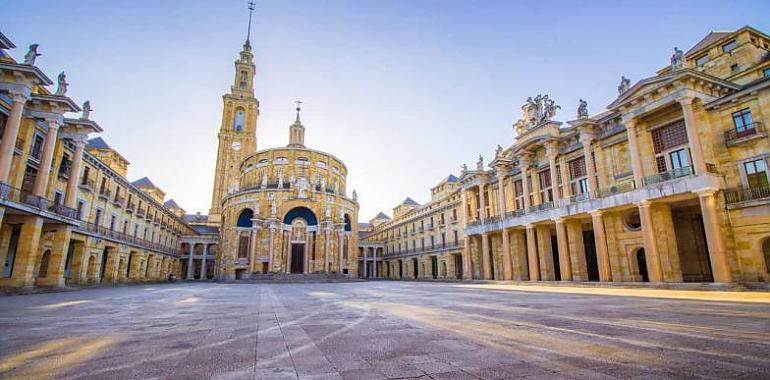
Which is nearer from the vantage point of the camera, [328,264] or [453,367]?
[453,367]

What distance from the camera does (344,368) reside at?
3037 millimetres

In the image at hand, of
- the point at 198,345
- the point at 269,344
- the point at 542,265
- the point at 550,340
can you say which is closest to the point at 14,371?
the point at 198,345

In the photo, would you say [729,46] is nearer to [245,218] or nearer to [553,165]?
[553,165]

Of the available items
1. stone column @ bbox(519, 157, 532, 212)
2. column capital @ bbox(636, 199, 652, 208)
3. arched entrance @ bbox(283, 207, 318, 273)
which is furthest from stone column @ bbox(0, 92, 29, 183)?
column capital @ bbox(636, 199, 652, 208)

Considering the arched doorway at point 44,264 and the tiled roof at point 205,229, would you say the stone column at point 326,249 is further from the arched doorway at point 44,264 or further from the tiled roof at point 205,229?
the tiled roof at point 205,229

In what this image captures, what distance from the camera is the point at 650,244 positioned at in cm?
1806

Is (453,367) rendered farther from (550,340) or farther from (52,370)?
(52,370)

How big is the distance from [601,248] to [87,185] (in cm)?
3552

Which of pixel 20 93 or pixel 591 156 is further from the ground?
pixel 20 93

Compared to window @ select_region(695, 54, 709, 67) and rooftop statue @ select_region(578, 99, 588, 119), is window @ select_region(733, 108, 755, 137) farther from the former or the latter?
window @ select_region(695, 54, 709, 67)

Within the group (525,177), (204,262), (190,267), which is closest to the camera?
(525,177)

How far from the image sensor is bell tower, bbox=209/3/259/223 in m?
66.5

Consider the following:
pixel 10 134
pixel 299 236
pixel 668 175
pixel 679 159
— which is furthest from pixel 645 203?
pixel 299 236

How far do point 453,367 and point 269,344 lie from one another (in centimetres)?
227
